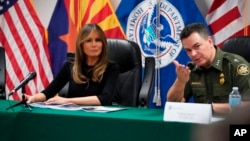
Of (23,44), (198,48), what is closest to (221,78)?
(198,48)

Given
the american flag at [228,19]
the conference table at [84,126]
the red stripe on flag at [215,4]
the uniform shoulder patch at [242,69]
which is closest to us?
the conference table at [84,126]

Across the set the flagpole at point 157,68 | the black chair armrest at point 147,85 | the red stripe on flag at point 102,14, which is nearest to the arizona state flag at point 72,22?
the red stripe on flag at point 102,14

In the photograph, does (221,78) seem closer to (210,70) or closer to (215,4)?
(210,70)

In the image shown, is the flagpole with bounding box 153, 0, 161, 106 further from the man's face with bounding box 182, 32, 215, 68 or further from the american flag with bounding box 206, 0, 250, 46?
the man's face with bounding box 182, 32, 215, 68

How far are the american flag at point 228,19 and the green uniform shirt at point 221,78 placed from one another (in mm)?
1600

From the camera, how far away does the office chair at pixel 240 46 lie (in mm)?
2686

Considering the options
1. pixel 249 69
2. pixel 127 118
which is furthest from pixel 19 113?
pixel 249 69

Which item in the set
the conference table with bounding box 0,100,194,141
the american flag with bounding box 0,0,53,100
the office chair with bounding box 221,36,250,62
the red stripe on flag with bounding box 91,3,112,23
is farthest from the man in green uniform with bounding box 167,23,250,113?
the american flag with bounding box 0,0,53,100

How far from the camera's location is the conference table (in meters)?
1.56

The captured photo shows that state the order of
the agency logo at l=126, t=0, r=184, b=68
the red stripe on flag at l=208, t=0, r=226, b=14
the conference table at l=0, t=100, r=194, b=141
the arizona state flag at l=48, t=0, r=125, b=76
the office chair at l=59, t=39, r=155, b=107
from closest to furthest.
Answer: the conference table at l=0, t=100, r=194, b=141 < the office chair at l=59, t=39, r=155, b=107 < the red stripe on flag at l=208, t=0, r=226, b=14 < the agency logo at l=126, t=0, r=184, b=68 < the arizona state flag at l=48, t=0, r=125, b=76

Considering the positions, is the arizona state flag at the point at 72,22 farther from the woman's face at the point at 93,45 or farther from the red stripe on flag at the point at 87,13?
the woman's face at the point at 93,45

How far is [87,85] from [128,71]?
429mm

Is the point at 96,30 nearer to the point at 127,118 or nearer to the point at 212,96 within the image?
the point at 212,96

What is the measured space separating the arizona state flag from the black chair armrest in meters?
1.39
